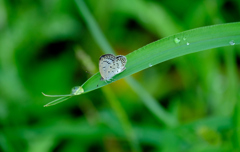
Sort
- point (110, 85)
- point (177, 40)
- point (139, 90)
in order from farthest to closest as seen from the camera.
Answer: point (110, 85) < point (139, 90) < point (177, 40)

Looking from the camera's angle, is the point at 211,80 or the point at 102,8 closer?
the point at 211,80

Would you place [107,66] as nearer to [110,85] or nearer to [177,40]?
[177,40]

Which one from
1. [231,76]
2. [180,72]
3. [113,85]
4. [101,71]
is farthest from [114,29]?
[101,71]

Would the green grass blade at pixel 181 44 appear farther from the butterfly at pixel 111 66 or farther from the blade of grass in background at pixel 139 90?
the blade of grass in background at pixel 139 90

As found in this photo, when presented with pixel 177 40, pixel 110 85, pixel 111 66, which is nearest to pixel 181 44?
pixel 177 40

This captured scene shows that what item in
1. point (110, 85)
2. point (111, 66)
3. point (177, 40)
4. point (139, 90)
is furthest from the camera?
point (110, 85)

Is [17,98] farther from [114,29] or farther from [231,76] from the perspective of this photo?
[231,76]

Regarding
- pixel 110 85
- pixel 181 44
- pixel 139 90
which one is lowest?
pixel 181 44
